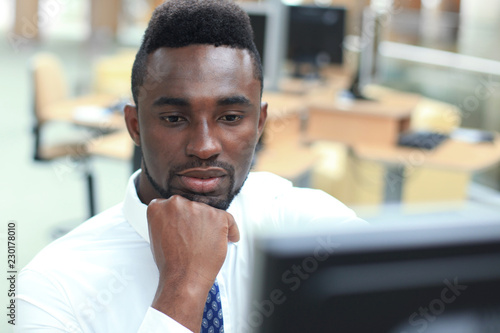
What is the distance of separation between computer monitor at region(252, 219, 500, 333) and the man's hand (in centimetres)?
40

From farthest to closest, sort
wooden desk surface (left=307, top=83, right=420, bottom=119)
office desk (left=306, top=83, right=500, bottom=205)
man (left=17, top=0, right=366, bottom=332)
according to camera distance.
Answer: wooden desk surface (left=307, top=83, right=420, bottom=119)
office desk (left=306, top=83, right=500, bottom=205)
man (left=17, top=0, right=366, bottom=332)

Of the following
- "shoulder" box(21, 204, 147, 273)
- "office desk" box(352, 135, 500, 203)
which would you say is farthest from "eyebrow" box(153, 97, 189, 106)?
"office desk" box(352, 135, 500, 203)

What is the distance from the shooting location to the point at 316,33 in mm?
4434

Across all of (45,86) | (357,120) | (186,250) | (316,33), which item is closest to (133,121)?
(186,250)

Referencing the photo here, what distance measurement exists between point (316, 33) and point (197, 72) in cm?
358

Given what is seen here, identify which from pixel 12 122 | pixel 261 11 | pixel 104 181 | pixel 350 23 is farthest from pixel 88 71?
pixel 261 11

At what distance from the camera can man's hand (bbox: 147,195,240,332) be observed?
81 cm

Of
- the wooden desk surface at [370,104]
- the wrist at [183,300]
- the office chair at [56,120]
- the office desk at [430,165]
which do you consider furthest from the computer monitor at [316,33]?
the wrist at [183,300]

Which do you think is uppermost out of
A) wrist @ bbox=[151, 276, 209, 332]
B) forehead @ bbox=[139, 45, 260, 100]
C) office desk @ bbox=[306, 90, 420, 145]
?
forehead @ bbox=[139, 45, 260, 100]

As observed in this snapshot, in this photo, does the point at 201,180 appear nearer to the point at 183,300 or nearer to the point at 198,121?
the point at 198,121

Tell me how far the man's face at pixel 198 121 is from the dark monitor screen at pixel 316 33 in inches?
137

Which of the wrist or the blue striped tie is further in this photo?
the blue striped tie

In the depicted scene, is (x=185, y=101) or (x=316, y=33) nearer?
(x=185, y=101)

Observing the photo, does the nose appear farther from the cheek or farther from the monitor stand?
the monitor stand
